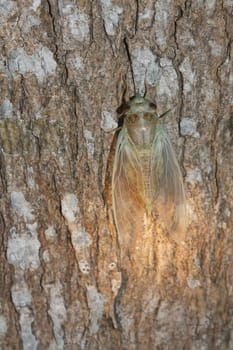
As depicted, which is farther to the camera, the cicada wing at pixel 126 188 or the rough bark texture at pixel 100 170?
the cicada wing at pixel 126 188

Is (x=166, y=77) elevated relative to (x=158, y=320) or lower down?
elevated

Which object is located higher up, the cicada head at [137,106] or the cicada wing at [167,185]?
the cicada head at [137,106]

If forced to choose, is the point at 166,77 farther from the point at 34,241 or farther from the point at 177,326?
the point at 177,326

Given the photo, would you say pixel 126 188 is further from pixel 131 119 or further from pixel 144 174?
pixel 131 119

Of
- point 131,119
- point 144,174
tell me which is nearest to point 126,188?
point 144,174

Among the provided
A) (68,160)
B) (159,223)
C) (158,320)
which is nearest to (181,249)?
(159,223)

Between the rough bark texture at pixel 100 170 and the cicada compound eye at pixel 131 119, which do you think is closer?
the rough bark texture at pixel 100 170

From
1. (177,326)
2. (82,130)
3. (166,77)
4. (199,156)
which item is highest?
(166,77)

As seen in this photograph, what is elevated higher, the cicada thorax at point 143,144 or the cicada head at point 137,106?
the cicada head at point 137,106
